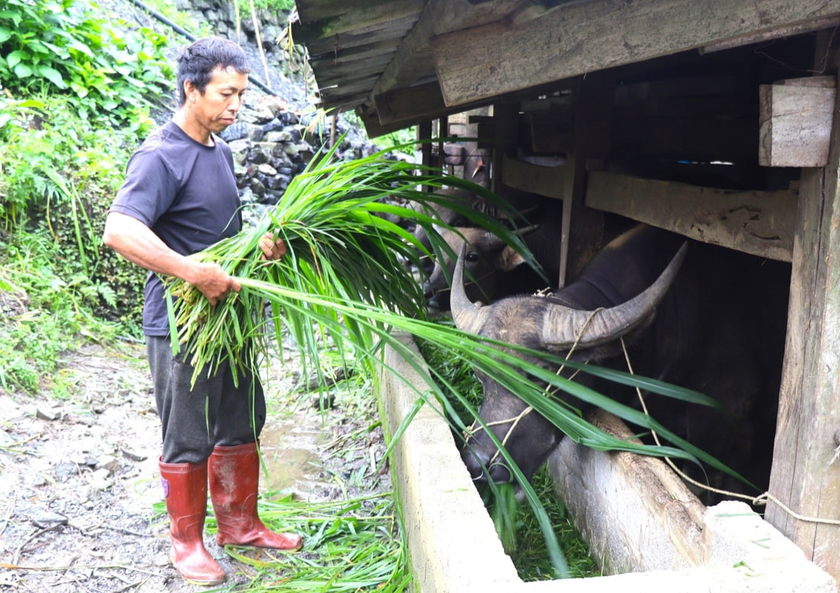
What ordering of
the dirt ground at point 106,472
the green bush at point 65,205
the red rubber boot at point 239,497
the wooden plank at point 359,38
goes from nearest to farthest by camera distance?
the wooden plank at point 359,38, the dirt ground at point 106,472, the red rubber boot at point 239,497, the green bush at point 65,205

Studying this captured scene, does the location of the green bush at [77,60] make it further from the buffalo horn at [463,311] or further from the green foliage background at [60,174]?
the buffalo horn at [463,311]

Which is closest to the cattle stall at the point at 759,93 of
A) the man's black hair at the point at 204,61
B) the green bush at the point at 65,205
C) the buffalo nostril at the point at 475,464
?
the man's black hair at the point at 204,61

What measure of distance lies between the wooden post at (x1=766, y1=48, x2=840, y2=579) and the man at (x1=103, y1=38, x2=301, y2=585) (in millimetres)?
1856

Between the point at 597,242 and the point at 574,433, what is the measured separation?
5.45 feet

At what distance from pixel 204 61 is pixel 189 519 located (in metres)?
1.96

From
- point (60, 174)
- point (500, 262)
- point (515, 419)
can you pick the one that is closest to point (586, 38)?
point (515, 419)

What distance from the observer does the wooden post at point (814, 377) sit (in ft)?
6.17

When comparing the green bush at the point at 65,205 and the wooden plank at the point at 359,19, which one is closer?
the wooden plank at the point at 359,19

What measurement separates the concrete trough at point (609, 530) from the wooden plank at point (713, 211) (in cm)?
83

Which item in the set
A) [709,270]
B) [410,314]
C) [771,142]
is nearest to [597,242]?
[709,270]

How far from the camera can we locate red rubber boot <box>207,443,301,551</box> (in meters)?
3.48

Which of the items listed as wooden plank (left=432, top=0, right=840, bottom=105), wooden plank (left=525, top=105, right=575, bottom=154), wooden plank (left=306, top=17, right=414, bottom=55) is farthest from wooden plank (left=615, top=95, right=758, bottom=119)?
wooden plank (left=432, top=0, right=840, bottom=105)

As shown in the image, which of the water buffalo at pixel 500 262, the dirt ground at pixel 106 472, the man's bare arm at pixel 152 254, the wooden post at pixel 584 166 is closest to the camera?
the man's bare arm at pixel 152 254

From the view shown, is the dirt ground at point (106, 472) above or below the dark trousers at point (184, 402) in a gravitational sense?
below
